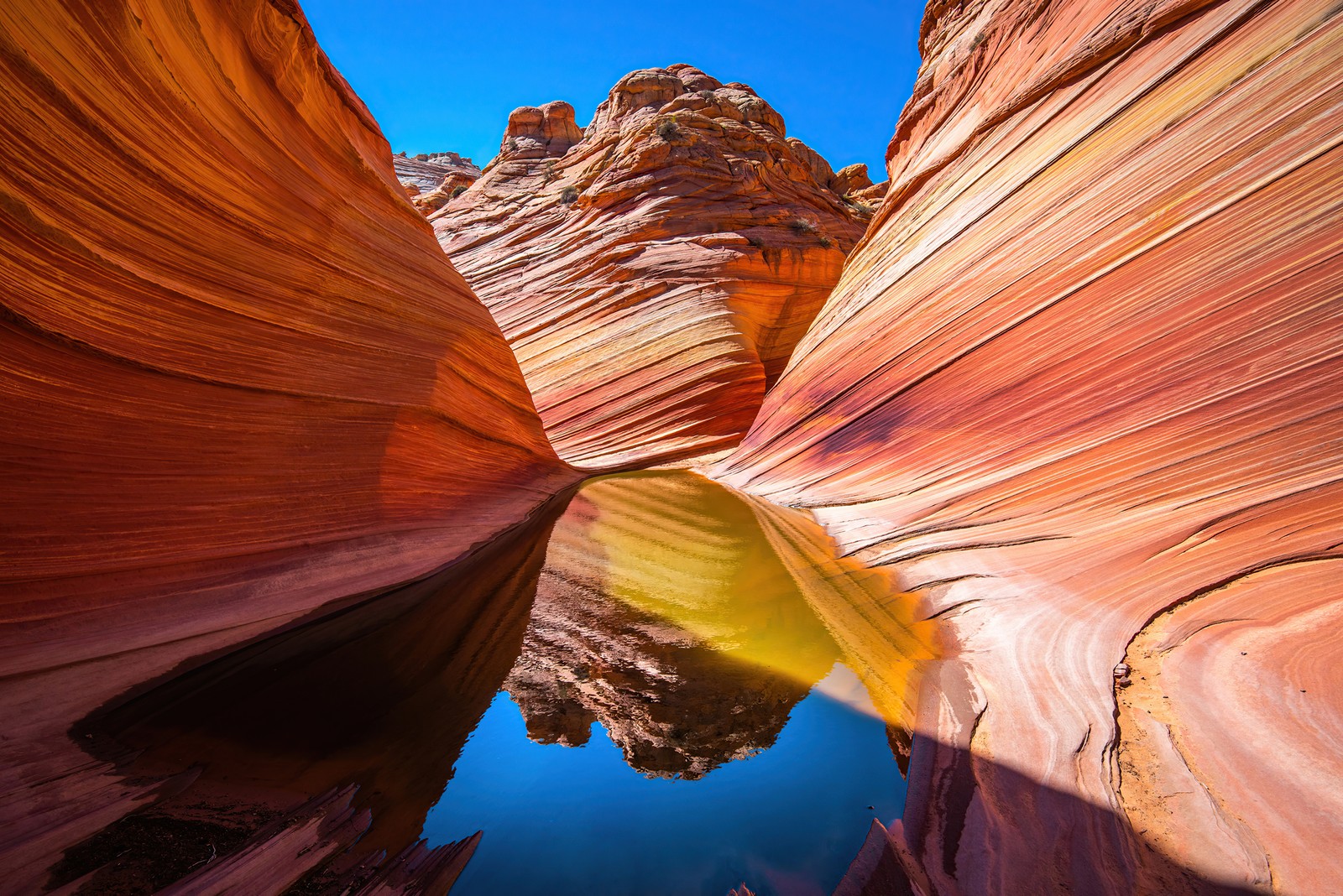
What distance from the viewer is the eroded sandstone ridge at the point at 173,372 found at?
2607 mm

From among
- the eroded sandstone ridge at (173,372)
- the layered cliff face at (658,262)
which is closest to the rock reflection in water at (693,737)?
the eroded sandstone ridge at (173,372)

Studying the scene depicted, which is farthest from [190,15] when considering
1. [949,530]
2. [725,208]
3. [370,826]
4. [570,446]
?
[725,208]

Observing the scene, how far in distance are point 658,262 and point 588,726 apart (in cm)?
1238

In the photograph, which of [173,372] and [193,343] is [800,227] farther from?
[173,372]

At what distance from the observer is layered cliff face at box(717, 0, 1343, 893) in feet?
5.79

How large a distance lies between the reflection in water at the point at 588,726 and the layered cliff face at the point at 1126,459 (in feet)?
1.11

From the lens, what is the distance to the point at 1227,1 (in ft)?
14.2

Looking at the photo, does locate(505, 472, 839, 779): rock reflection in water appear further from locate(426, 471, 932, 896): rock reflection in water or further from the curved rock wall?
the curved rock wall

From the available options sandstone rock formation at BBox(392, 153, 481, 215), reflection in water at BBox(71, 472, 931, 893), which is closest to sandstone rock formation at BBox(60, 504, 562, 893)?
reflection in water at BBox(71, 472, 931, 893)

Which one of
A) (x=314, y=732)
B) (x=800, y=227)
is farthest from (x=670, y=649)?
(x=800, y=227)

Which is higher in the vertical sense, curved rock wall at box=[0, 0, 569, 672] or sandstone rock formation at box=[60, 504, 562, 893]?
curved rock wall at box=[0, 0, 569, 672]

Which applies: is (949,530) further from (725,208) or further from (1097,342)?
(725,208)

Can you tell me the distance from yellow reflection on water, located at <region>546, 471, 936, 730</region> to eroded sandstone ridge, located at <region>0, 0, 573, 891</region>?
1701mm

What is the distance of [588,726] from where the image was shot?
264cm
